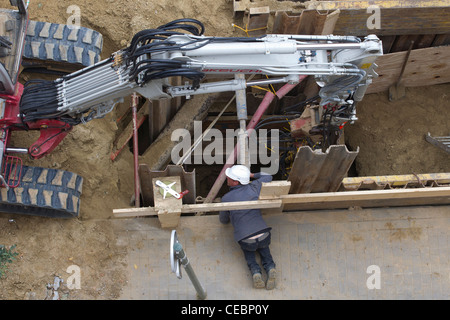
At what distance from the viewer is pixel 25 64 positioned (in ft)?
25.2

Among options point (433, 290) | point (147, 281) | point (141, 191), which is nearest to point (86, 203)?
point (141, 191)

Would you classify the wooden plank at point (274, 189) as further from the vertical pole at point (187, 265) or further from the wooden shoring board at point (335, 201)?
the vertical pole at point (187, 265)

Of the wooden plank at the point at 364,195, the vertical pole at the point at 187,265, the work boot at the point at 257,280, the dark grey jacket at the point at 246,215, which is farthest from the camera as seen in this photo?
the work boot at the point at 257,280

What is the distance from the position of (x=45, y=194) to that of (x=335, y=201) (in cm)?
404

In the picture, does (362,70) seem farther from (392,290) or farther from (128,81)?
(392,290)

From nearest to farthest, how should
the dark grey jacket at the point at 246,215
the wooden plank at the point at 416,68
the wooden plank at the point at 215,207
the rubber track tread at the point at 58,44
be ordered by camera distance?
the wooden plank at the point at 215,207, the dark grey jacket at the point at 246,215, the rubber track tread at the point at 58,44, the wooden plank at the point at 416,68

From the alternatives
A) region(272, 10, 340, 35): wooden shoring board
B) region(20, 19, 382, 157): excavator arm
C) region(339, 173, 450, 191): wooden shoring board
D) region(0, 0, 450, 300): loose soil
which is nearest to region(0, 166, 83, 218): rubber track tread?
region(0, 0, 450, 300): loose soil

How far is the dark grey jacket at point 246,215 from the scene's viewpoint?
701cm

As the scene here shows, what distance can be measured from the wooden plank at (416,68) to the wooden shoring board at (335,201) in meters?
2.79

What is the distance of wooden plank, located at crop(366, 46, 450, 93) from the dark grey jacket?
3787 millimetres

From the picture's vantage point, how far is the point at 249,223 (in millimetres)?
7031

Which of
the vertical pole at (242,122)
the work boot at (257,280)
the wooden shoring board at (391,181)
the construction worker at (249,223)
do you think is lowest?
the work boot at (257,280)

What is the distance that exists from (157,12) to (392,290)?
5797 mm

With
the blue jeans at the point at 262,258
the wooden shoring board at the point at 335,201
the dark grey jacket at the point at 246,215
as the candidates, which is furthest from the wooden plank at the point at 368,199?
the blue jeans at the point at 262,258
